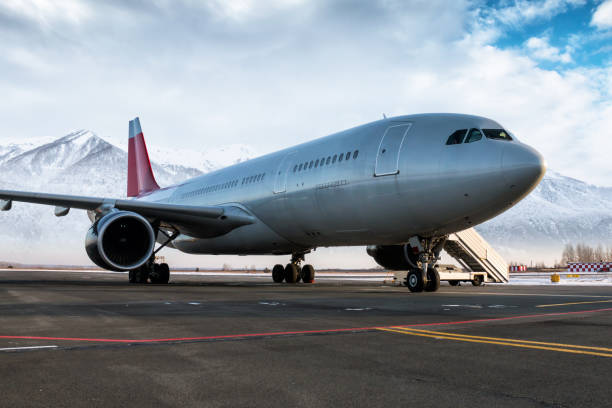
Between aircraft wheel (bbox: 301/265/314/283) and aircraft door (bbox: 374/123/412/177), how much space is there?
Result: 9.02 m

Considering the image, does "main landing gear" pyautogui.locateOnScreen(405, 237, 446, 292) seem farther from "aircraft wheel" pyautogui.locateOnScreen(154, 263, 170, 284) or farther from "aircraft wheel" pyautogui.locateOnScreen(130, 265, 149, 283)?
"aircraft wheel" pyautogui.locateOnScreen(130, 265, 149, 283)

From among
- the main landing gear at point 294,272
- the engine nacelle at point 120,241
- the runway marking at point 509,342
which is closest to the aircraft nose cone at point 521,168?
the runway marking at point 509,342

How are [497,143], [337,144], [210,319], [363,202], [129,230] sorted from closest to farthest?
[210,319] → [497,143] → [363,202] → [337,144] → [129,230]

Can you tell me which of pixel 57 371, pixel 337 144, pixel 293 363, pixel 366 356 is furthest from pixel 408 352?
pixel 337 144

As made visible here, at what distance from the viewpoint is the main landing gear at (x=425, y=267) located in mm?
12477

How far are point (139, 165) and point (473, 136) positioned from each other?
2080 cm

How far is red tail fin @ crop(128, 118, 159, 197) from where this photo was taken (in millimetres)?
27750

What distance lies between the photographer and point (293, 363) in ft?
12.2

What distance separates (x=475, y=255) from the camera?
21.5m

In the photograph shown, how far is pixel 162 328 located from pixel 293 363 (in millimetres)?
2461

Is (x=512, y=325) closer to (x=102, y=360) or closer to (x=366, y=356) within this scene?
(x=366, y=356)

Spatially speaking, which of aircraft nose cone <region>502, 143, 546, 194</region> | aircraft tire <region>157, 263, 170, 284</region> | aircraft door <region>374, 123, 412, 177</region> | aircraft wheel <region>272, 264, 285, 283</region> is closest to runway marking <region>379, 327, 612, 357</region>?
aircraft nose cone <region>502, 143, 546, 194</region>

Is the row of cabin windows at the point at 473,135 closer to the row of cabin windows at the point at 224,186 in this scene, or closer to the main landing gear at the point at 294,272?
the row of cabin windows at the point at 224,186

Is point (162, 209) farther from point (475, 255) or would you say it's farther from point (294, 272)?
point (475, 255)
